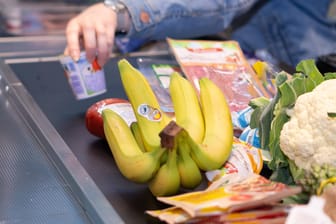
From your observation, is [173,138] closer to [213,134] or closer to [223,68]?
[213,134]

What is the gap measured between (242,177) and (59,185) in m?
0.27

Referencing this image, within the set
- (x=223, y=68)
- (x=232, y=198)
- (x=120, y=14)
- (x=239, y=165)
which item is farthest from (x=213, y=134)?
(x=120, y=14)

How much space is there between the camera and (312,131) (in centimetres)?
81

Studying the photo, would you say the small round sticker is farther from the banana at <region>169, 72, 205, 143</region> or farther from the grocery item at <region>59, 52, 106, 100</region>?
the grocery item at <region>59, 52, 106, 100</region>

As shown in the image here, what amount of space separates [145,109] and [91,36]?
35 cm

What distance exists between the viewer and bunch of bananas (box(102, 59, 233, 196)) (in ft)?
2.57

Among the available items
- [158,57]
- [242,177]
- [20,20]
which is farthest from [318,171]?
[20,20]

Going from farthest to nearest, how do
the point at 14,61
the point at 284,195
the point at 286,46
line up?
the point at 286,46 < the point at 14,61 < the point at 284,195

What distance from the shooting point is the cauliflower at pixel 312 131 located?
79 cm

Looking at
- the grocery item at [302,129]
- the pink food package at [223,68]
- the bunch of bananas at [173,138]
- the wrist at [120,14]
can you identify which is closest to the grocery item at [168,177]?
the bunch of bananas at [173,138]

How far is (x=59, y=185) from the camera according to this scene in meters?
0.86

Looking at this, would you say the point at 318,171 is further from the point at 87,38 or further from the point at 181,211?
the point at 87,38

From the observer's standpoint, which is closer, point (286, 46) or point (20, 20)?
point (286, 46)

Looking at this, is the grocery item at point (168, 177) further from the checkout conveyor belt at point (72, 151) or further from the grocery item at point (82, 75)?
the grocery item at point (82, 75)
